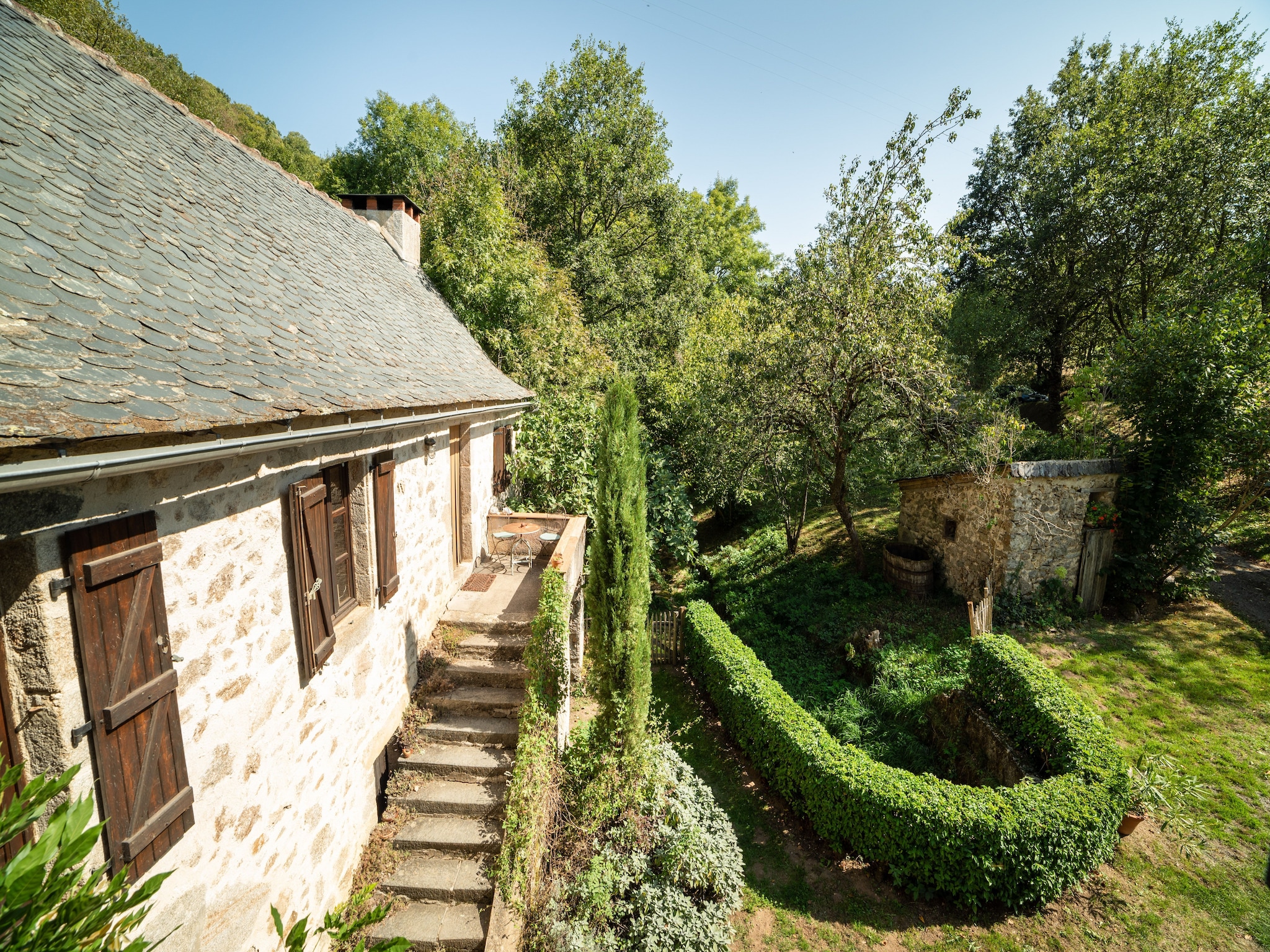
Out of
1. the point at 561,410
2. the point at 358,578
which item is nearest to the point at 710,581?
the point at 561,410

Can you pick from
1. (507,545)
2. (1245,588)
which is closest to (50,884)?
(507,545)

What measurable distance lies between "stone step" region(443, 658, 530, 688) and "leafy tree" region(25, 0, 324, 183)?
16.3 meters

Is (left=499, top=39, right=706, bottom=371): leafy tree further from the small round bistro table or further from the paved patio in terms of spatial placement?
the paved patio

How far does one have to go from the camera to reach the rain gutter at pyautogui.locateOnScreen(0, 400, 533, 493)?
198cm

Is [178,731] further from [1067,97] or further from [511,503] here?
[1067,97]

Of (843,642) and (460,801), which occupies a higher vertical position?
(460,801)

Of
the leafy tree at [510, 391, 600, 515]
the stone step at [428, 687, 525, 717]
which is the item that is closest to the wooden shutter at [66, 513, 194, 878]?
the stone step at [428, 687, 525, 717]

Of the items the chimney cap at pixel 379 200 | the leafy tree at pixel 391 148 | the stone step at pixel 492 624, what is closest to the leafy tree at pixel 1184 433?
the stone step at pixel 492 624

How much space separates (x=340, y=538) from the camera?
200 inches

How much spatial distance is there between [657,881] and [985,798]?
412cm

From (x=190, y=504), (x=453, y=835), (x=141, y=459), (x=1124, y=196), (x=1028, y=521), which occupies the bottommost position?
(x=453, y=835)

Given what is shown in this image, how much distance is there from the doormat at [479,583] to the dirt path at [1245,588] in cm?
1390

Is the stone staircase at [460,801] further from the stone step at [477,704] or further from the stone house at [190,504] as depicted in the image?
the stone house at [190,504]

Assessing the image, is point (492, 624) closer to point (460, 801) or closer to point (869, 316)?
point (460, 801)
